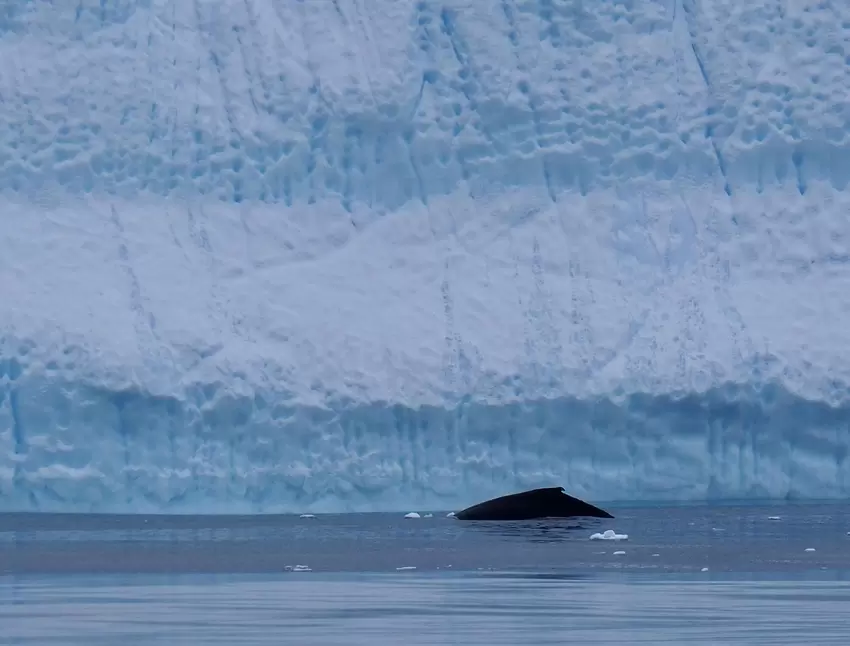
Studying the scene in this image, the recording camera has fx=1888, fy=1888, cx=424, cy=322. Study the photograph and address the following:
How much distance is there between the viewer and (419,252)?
15023 millimetres

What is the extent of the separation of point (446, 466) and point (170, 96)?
3.86m

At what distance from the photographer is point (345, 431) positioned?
13953 millimetres

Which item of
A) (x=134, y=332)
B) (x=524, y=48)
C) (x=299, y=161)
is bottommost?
(x=134, y=332)

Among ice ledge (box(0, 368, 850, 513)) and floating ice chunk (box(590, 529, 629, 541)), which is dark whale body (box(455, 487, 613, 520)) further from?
floating ice chunk (box(590, 529, 629, 541))

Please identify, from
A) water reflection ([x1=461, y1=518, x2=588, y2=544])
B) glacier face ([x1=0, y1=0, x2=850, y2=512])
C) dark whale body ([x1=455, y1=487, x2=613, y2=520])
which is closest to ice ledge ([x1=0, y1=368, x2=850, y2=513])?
glacier face ([x1=0, y1=0, x2=850, y2=512])

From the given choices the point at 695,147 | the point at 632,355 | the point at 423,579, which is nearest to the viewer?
the point at 423,579

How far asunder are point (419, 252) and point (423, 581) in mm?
7194

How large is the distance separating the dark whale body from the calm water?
0.52 meters

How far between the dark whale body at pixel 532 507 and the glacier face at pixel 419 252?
1.86 feet

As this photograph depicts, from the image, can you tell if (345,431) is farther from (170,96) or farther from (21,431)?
(170,96)

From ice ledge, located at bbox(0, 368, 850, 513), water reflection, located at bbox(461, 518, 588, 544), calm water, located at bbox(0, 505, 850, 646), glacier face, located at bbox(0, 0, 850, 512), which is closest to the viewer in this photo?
calm water, located at bbox(0, 505, 850, 646)

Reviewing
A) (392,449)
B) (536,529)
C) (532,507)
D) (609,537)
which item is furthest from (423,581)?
(392,449)

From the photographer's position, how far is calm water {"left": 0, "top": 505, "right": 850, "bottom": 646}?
6043mm

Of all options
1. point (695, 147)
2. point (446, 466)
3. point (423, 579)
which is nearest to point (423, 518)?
point (446, 466)
